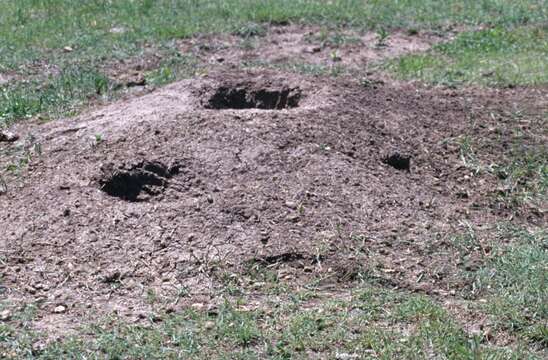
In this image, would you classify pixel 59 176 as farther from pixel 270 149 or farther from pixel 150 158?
pixel 270 149

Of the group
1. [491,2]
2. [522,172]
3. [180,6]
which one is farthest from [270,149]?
[491,2]

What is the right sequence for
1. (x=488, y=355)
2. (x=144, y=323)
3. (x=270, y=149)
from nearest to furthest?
(x=488, y=355) → (x=144, y=323) → (x=270, y=149)

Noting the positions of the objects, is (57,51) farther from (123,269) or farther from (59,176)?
(123,269)

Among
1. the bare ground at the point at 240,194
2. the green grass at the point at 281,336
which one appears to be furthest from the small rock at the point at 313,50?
the green grass at the point at 281,336

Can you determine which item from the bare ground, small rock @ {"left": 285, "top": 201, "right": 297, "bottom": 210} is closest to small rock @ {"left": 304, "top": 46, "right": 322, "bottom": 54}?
the bare ground

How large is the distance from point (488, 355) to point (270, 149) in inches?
91.0

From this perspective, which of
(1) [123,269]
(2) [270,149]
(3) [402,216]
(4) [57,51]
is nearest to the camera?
(1) [123,269]

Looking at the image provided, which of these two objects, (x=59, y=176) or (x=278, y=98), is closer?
(x=59, y=176)

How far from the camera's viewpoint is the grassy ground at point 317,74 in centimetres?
482

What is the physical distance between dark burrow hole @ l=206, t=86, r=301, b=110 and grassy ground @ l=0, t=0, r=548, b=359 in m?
1.15

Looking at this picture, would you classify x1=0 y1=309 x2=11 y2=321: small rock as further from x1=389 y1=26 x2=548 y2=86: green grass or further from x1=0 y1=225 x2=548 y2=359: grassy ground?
x1=389 y1=26 x2=548 y2=86: green grass

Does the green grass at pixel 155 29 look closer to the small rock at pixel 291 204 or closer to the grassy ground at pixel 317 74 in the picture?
the grassy ground at pixel 317 74

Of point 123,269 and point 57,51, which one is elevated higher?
point 123,269

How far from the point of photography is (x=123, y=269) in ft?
18.0
